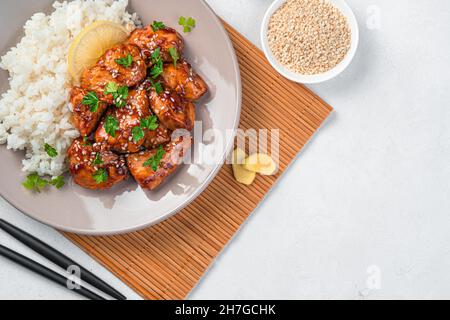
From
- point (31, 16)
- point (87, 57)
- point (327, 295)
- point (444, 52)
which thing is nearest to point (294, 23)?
point (444, 52)

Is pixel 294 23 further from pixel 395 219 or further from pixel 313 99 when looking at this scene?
pixel 395 219

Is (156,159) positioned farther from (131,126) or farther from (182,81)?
(182,81)

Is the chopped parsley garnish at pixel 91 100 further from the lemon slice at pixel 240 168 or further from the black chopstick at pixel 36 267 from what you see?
the black chopstick at pixel 36 267

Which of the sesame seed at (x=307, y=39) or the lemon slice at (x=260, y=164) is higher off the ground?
the sesame seed at (x=307, y=39)

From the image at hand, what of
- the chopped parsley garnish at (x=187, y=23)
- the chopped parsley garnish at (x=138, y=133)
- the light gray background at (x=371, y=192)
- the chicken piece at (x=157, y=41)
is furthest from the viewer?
the light gray background at (x=371, y=192)

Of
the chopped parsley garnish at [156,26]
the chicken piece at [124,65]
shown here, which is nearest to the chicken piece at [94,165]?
the chicken piece at [124,65]
